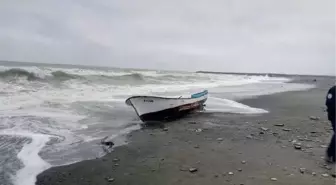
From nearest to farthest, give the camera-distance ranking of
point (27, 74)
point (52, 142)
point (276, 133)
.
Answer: point (52, 142) < point (276, 133) < point (27, 74)

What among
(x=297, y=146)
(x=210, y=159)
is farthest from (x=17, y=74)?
(x=297, y=146)

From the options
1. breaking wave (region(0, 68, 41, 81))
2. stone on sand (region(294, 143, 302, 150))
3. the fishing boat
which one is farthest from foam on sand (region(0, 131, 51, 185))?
breaking wave (region(0, 68, 41, 81))

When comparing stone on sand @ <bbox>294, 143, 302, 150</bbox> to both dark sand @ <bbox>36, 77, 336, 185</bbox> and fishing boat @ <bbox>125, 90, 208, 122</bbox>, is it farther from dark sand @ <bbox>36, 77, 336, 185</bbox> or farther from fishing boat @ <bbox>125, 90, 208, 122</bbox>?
Answer: fishing boat @ <bbox>125, 90, 208, 122</bbox>

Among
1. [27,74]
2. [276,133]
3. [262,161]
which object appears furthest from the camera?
[27,74]

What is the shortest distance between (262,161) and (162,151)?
7.80 ft

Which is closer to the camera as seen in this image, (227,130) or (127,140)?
(127,140)

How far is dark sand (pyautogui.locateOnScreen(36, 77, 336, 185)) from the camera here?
17.9 feet

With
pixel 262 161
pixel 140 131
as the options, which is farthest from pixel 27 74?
pixel 262 161

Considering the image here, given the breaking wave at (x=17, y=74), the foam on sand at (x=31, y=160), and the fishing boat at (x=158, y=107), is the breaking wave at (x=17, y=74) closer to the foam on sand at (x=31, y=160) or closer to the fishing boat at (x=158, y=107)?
the fishing boat at (x=158, y=107)

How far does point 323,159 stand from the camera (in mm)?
6504

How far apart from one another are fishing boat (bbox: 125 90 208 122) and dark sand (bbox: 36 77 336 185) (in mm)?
1459

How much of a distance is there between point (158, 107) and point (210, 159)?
564 cm

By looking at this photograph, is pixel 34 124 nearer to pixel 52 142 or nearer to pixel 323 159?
pixel 52 142

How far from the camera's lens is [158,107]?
1207 cm
